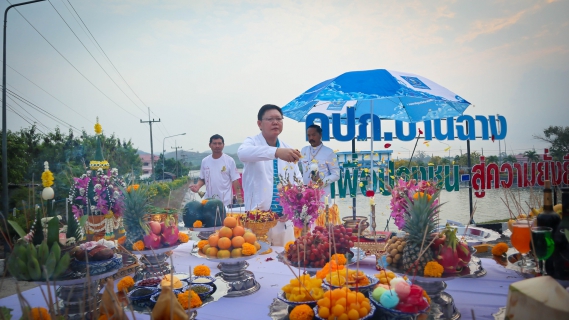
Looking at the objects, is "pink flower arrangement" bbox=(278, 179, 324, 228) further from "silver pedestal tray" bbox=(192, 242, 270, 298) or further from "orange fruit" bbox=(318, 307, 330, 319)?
"orange fruit" bbox=(318, 307, 330, 319)

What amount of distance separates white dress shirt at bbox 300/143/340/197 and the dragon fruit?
2.50 metres

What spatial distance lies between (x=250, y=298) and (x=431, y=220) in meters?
1.08

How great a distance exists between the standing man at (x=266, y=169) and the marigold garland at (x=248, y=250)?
107 cm

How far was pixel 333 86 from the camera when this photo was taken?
4.75 m

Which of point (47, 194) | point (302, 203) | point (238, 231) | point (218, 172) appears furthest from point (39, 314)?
point (218, 172)

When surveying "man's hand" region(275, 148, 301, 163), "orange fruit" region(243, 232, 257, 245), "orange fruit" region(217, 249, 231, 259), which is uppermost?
"man's hand" region(275, 148, 301, 163)

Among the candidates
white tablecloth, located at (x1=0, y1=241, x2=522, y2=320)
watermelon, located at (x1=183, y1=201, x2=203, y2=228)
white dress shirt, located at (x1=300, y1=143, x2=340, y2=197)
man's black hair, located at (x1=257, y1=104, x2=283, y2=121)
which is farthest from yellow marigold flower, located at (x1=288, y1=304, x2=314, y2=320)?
white dress shirt, located at (x1=300, y1=143, x2=340, y2=197)

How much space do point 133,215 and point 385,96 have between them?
10.4 ft

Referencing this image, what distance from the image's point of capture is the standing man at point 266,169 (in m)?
3.33

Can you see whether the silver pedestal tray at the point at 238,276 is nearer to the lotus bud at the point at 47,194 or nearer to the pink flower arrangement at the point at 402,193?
the pink flower arrangement at the point at 402,193

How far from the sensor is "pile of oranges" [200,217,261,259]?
214cm

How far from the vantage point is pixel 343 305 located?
1389 millimetres

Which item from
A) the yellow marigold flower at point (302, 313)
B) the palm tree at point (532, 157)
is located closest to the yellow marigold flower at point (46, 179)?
the yellow marigold flower at point (302, 313)

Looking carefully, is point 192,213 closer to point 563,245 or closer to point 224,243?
point 224,243
